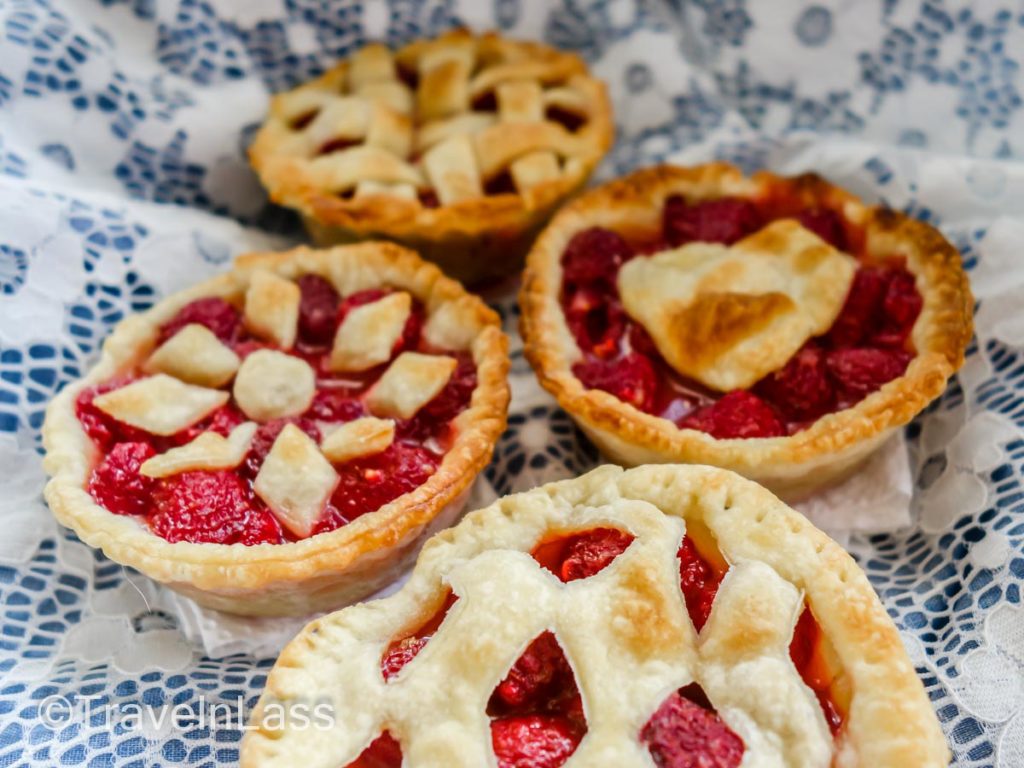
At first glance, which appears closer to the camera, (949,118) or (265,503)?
(265,503)

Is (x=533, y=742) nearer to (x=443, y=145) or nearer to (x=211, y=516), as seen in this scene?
(x=211, y=516)

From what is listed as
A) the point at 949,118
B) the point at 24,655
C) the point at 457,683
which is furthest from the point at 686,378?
the point at 24,655

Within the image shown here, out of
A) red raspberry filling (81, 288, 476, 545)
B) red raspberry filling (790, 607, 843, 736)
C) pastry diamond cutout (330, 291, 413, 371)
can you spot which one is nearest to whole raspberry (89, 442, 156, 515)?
red raspberry filling (81, 288, 476, 545)

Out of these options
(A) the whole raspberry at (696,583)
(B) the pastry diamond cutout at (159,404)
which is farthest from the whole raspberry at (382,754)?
(B) the pastry diamond cutout at (159,404)

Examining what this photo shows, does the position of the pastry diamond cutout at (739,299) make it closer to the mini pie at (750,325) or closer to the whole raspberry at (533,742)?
the mini pie at (750,325)

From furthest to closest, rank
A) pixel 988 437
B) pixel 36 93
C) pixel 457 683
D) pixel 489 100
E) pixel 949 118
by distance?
pixel 489 100 → pixel 949 118 → pixel 36 93 → pixel 988 437 → pixel 457 683

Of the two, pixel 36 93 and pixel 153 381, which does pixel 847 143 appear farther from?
pixel 36 93

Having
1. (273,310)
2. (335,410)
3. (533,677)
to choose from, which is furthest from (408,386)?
(533,677)
